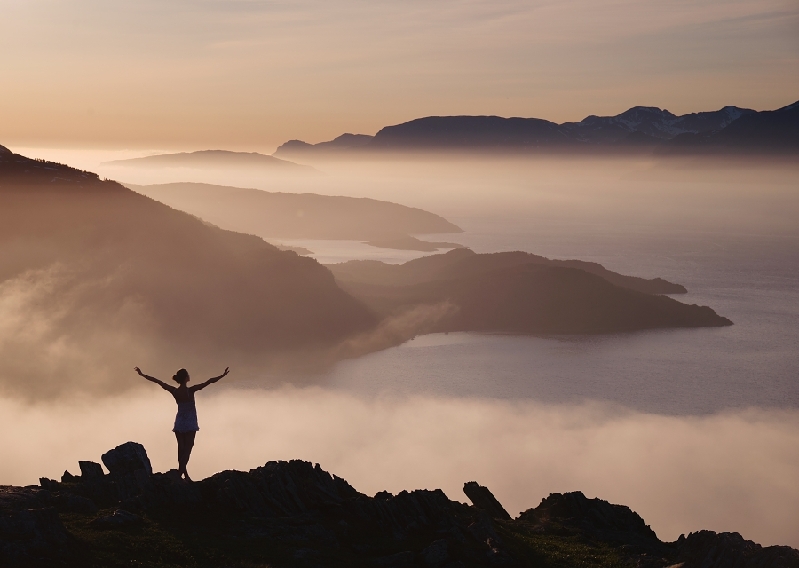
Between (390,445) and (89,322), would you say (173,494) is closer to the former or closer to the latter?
(390,445)

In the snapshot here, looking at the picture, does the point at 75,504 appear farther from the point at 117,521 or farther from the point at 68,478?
the point at 68,478

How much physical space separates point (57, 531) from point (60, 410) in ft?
339

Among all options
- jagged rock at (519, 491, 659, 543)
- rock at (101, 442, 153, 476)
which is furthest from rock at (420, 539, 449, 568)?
jagged rock at (519, 491, 659, 543)

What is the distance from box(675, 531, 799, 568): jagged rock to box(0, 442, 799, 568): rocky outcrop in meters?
0.04

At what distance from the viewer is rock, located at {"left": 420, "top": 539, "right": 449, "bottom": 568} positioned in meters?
28.8

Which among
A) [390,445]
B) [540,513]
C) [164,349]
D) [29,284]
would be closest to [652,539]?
[540,513]

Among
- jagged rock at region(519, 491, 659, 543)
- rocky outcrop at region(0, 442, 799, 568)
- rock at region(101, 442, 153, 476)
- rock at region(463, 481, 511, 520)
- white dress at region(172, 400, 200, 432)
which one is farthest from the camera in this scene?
rock at region(463, 481, 511, 520)

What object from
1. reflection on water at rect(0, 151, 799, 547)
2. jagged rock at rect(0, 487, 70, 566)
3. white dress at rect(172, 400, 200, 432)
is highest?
white dress at rect(172, 400, 200, 432)

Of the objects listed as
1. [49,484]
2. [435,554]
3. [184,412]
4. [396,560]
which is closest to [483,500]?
[435,554]

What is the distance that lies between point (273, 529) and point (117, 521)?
19.4 ft

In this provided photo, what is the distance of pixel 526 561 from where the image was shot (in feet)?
102

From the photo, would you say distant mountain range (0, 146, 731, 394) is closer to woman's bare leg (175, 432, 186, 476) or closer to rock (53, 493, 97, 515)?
rock (53, 493, 97, 515)

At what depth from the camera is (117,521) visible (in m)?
26.4

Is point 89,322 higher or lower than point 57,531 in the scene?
lower
